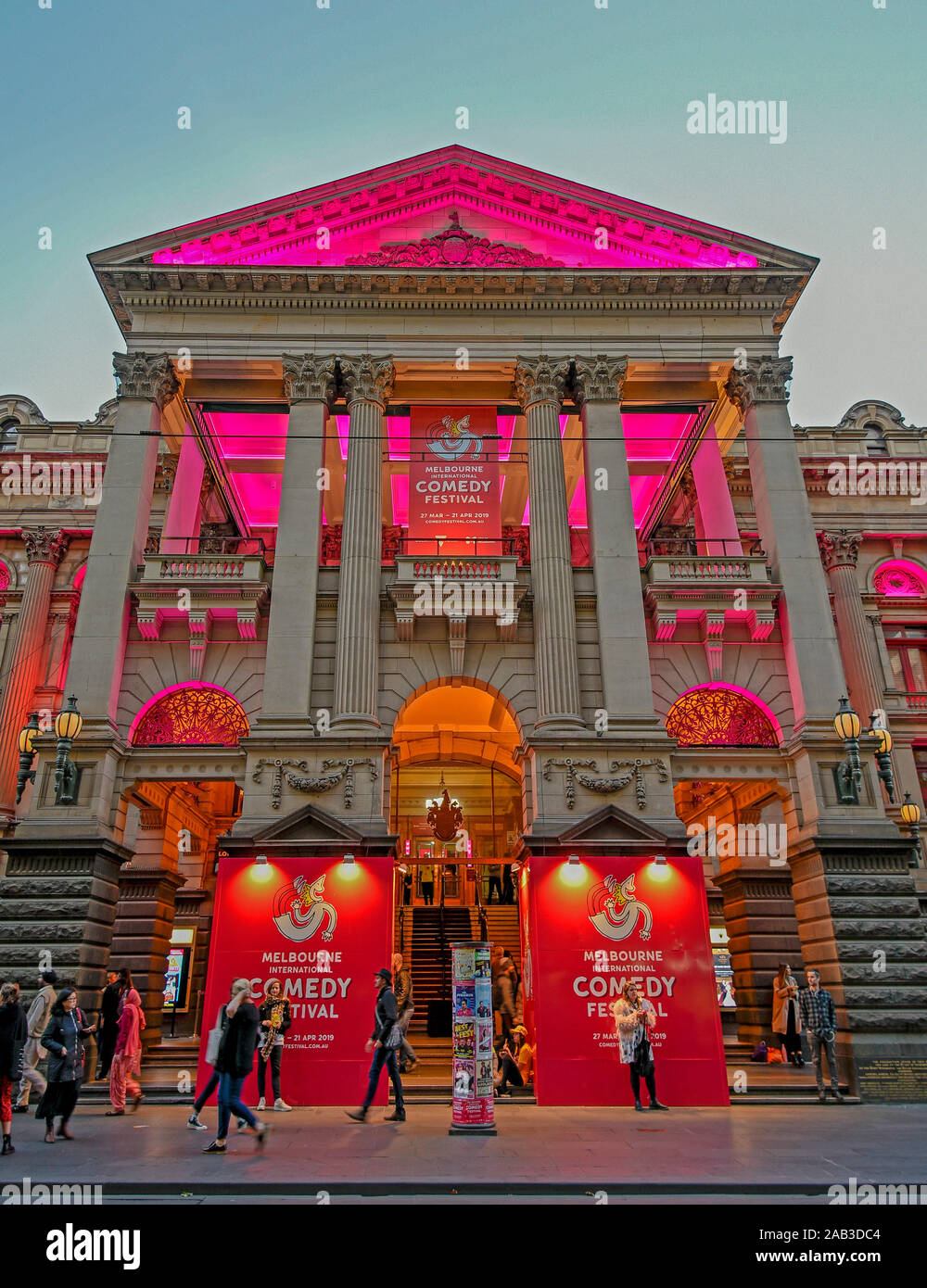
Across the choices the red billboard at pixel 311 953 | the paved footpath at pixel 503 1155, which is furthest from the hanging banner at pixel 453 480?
the paved footpath at pixel 503 1155

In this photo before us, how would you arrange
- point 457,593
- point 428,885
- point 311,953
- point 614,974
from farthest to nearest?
1. point 428,885
2. point 457,593
3. point 311,953
4. point 614,974

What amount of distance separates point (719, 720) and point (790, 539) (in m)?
5.26

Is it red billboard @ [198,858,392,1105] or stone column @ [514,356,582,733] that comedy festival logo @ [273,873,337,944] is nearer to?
red billboard @ [198,858,392,1105]

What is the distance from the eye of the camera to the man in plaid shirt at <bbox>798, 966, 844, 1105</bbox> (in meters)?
17.0

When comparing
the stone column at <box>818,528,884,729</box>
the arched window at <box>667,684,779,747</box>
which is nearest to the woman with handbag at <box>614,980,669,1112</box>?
the arched window at <box>667,684,779,747</box>

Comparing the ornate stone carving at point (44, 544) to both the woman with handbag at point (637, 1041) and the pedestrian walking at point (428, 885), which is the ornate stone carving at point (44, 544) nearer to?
the pedestrian walking at point (428, 885)

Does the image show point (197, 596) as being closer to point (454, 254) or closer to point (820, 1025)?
point (454, 254)

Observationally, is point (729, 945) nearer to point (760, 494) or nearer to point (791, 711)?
point (791, 711)

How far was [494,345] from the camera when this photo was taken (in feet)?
83.1

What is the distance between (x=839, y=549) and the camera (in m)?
37.8

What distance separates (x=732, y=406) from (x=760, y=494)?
12.1 ft

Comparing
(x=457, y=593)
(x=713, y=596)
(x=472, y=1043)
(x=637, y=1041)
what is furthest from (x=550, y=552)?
(x=472, y=1043)
